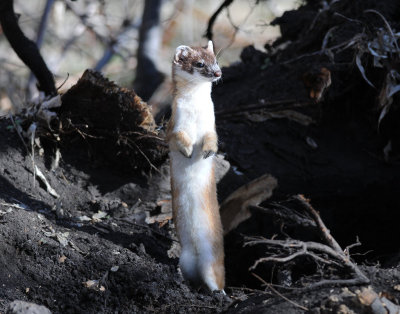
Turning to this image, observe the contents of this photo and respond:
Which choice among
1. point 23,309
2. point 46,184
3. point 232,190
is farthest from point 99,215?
point 23,309

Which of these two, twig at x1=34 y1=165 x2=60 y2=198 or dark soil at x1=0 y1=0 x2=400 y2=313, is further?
twig at x1=34 y1=165 x2=60 y2=198

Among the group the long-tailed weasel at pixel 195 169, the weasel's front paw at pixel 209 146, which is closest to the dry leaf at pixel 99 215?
the long-tailed weasel at pixel 195 169

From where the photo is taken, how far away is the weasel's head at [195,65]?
339 centimetres

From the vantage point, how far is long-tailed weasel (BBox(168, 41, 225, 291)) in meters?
3.45

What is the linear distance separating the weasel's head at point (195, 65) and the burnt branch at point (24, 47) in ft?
4.02

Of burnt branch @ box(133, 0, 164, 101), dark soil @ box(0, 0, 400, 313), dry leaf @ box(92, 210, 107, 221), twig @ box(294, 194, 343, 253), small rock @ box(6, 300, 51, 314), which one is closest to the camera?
small rock @ box(6, 300, 51, 314)

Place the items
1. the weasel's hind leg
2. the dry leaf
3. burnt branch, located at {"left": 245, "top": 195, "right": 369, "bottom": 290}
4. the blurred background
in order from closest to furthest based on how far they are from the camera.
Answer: burnt branch, located at {"left": 245, "top": 195, "right": 369, "bottom": 290} → the weasel's hind leg → the dry leaf → the blurred background

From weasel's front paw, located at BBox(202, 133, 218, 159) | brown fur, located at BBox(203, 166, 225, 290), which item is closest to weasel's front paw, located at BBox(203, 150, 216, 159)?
weasel's front paw, located at BBox(202, 133, 218, 159)

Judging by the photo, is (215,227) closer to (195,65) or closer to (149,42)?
(195,65)

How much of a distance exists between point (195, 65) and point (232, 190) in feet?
4.35

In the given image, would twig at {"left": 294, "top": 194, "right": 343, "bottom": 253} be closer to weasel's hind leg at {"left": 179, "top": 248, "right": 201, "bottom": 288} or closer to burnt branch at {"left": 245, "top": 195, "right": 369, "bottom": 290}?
burnt branch at {"left": 245, "top": 195, "right": 369, "bottom": 290}

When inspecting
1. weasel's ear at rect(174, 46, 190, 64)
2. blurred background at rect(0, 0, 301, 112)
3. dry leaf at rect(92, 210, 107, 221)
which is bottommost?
dry leaf at rect(92, 210, 107, 221)

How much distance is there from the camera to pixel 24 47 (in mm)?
4293

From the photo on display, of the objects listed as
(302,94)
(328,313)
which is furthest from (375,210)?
(328,313)
